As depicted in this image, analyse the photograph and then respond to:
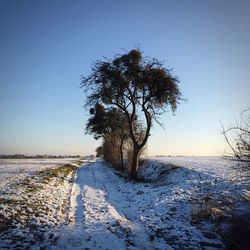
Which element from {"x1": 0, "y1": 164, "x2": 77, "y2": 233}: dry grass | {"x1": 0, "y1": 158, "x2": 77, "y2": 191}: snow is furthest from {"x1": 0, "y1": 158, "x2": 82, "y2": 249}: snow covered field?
{"x1": 0, "y1": 158, "x2": 77, "y2": 191}: snow

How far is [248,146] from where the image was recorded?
6984 mm

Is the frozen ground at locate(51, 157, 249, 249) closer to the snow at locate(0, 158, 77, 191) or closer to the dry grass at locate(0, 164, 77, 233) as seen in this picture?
the dry grass at locate(0, 164, 77, 233)

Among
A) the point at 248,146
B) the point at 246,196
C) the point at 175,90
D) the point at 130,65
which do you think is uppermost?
the point at 130,65

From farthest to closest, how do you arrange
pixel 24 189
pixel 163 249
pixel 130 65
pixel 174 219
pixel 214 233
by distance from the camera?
pixel 130 65 < pixel 24 189 < pixel 174 219 < pixel 214 233 < pixel 163 249

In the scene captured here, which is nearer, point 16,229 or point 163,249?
point 163,249

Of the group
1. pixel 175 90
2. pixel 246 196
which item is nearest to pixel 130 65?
pixel 175 90

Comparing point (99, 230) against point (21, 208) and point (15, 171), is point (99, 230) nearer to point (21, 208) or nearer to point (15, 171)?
point (21, 208)

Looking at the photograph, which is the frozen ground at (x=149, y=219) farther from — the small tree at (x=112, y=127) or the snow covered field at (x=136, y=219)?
the small tree at (x=112, y=127)

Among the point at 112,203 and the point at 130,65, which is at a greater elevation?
the point at 130,65

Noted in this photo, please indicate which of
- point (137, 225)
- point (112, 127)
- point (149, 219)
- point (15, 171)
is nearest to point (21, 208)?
point (137, 225)

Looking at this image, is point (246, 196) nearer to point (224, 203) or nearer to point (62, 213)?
point (224, 203)

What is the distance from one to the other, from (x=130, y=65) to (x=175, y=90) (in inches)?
164

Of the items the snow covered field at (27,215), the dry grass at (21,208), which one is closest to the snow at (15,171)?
the snow covered field at (27,215)

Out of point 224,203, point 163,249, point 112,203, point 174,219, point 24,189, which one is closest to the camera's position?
point 163,249
